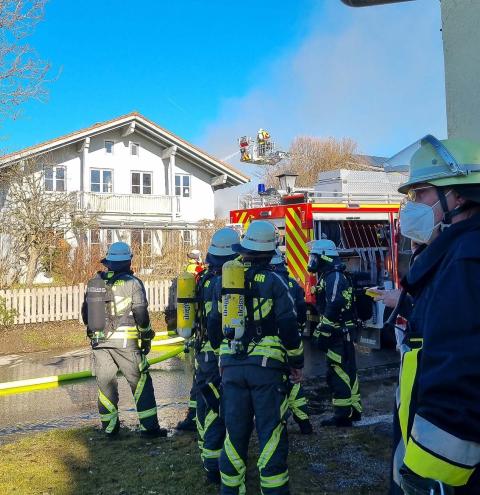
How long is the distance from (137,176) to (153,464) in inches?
938

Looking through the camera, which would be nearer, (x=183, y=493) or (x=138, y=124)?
(x=183, y=493)

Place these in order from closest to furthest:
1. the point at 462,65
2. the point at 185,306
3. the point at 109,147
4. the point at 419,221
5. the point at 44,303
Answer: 1. the point at 419,221
2. the point at 462,65
3. the point at 185,306
4. the point at 44,303
5. the point at 109,147

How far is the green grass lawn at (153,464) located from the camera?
4.10 metres

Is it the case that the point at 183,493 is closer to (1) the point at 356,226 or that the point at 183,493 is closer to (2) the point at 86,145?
(1) the point at 356,226

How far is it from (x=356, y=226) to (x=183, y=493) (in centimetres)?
700

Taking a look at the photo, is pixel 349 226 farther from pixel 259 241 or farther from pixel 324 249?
pixel 259 241

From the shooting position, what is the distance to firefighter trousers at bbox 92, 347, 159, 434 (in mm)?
5289

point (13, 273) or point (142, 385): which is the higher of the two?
point (13, 273)

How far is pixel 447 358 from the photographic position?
1.43m

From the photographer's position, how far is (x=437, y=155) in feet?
5.97

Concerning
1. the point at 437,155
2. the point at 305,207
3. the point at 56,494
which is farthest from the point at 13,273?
the point at 437,155

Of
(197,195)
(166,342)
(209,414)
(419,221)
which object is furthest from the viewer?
(197,195)

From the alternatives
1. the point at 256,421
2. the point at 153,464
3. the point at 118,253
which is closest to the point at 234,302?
the point at 256,421

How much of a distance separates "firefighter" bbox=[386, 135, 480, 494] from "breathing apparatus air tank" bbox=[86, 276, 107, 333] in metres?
4.03
